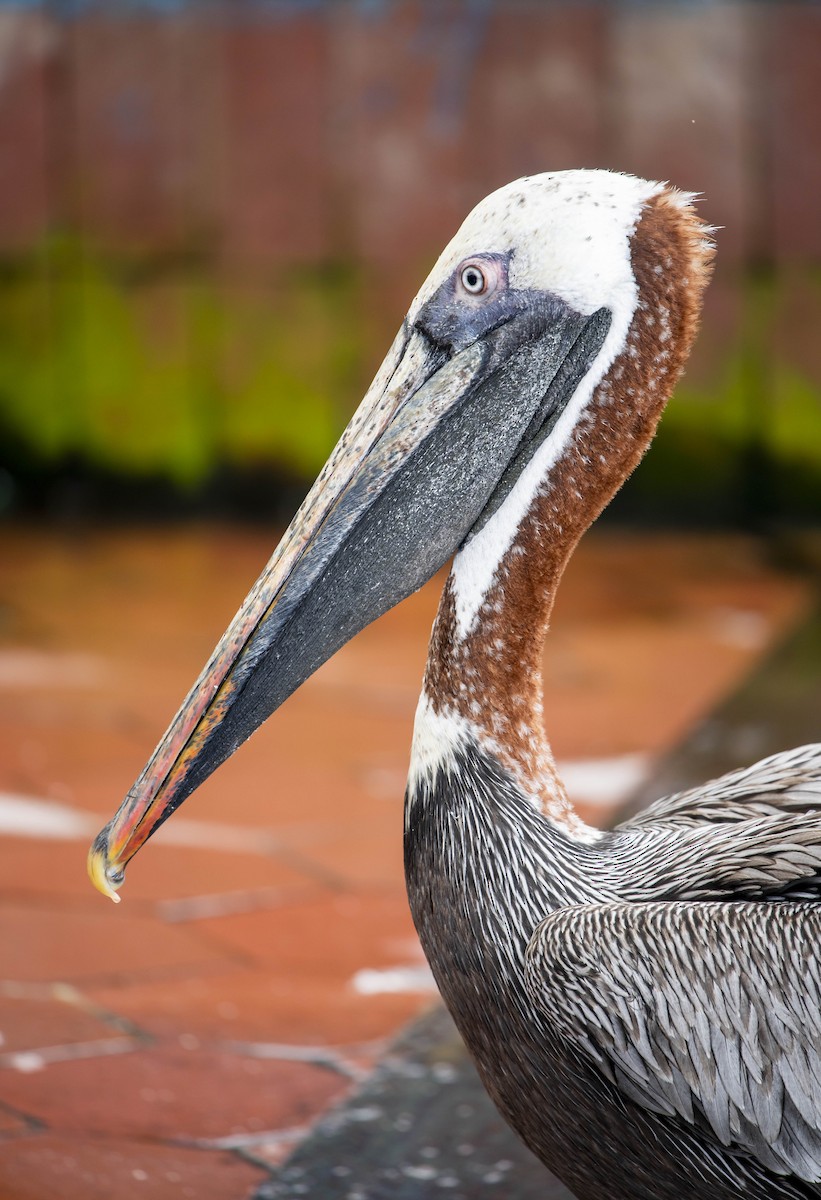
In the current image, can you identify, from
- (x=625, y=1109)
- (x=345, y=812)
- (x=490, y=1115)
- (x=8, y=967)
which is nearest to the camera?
(x=625, y=1109)

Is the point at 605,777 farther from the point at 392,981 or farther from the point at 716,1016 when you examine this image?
the point at 716,1016

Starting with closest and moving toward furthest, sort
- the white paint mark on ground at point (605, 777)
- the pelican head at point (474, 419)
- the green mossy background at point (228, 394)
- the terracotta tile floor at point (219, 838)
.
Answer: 1. the pelican head at point (474, 419)
2. the terracotta tile floor at point (219, 838)
3. the white paint mark on ground at point (605, 777)
4. the green mossy background at point (228, 394)

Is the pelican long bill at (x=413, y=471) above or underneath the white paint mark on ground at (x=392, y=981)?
above

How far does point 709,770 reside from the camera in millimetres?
4512

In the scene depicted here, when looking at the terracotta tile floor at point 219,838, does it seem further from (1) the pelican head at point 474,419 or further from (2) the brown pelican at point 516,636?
(1) the pelican head at point 474,419

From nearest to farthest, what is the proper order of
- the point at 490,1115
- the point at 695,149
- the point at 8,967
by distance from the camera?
the point at 490,1115 < the point at 8,967 < the point at 695,149

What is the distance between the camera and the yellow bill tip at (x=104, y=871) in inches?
87.7

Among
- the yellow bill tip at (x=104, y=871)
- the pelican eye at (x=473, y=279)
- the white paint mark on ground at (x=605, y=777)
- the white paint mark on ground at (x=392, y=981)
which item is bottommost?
the white paint mark on ground at (x=392, y=981)

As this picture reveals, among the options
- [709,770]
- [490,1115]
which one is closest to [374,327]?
[709,770]

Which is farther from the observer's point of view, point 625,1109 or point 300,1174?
point 300,1174

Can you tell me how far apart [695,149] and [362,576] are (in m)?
5.47

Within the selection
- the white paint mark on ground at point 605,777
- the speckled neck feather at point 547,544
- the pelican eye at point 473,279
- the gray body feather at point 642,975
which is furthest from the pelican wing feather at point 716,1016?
the white paint mark on ground at point 605,777

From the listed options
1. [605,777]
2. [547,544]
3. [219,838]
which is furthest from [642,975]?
[605,777]

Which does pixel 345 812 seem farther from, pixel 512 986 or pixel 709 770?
pixel 512 986
